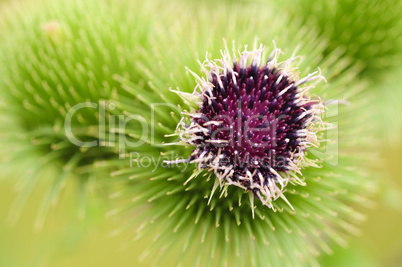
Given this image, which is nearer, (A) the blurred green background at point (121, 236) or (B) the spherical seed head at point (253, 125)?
(B) the spherical seed head at point (253, 125)

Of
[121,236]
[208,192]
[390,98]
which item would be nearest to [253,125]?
[208,192]

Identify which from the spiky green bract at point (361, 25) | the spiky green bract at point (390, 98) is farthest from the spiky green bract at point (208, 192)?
the spiky green bract at point (390, 98)

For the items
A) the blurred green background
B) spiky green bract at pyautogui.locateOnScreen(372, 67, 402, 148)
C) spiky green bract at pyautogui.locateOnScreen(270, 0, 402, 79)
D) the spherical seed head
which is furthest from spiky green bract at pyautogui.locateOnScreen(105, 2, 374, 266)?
spiky green bract at pyautogui.locateOnScreen(372, 67, 402, 148)

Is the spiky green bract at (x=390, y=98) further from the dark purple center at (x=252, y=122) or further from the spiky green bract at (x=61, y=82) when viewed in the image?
the spiky green bract at (x=61, y=82)

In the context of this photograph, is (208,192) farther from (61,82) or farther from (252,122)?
(61,82)

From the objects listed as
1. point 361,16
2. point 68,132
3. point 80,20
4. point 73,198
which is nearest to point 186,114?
point 68,132

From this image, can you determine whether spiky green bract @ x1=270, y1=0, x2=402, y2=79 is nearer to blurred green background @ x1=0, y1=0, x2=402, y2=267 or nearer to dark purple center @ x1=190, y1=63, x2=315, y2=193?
blurred green background @ x1=0, y1=0, x2=402, y2=267
